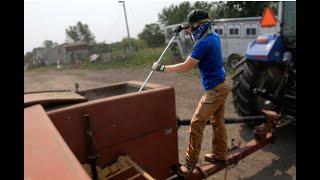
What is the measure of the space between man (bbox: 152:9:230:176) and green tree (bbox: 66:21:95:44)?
56.3 meters

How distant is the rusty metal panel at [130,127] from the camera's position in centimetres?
281

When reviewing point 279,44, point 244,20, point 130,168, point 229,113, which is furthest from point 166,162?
point 244,20

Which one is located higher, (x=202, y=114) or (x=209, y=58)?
(x=209, y=58)

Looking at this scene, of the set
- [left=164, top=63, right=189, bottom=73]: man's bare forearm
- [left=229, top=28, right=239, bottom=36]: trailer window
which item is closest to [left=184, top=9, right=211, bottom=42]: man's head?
[left=164, top=63, right=189, bottom=73]: man's bare forearm

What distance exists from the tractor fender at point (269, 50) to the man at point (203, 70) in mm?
2382

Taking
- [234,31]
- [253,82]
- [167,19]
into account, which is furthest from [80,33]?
[253,82]

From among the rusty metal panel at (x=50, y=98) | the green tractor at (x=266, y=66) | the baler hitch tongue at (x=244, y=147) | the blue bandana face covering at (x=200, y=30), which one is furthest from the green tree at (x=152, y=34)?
the blue bandana face covering at (x=200, y=30)

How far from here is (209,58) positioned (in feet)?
9.87

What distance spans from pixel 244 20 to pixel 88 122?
13636 millimetres

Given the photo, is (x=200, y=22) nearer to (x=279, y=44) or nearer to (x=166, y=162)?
(x=166, y=162)

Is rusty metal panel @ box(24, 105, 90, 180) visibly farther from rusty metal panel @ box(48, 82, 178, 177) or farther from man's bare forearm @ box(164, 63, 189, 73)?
man's bare forearm @ box(164, 63, 189, 73)

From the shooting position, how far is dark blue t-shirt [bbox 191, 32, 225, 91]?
291 centimetres

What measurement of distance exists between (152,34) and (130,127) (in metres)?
42.9

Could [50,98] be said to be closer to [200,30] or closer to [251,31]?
[200,30]
